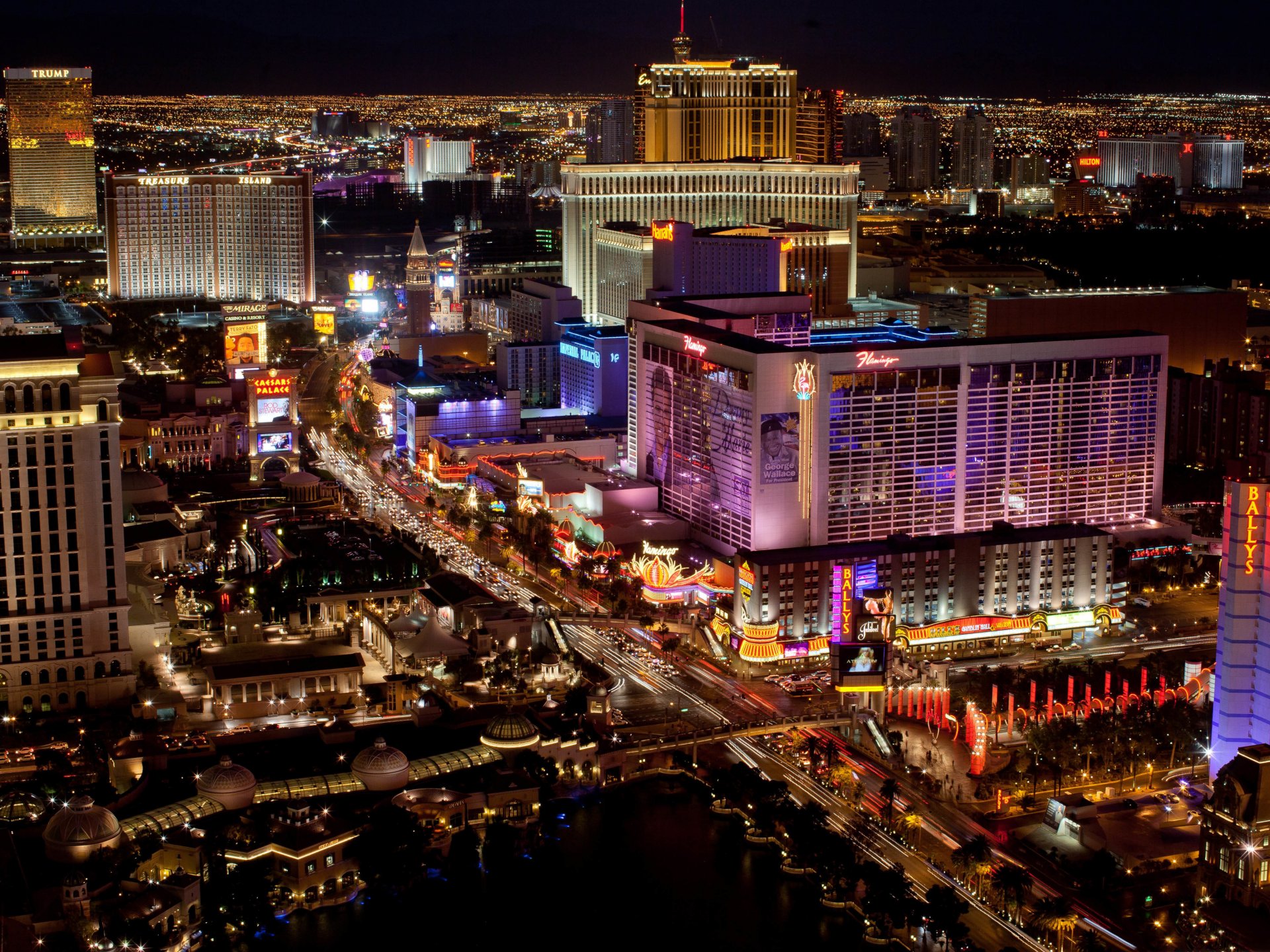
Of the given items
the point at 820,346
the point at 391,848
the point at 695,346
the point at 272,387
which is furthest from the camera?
the point at 272,387

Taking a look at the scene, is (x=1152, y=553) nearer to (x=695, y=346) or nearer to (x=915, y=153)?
(x=695, y=346)

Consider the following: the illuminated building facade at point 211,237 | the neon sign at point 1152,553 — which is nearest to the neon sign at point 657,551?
the neon sign at point 1152,553

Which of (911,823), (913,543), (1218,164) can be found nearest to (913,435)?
(913,543)

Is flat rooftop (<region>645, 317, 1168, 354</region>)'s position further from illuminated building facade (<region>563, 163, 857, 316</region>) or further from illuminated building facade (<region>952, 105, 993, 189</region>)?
illuminated building facade (<region>952, 105, 993, 189</region>)

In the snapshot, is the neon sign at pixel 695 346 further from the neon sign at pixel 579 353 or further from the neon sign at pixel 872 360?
the neon sign at pixel 579 353

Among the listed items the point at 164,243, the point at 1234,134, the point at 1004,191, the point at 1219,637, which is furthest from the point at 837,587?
the point at 1234,134

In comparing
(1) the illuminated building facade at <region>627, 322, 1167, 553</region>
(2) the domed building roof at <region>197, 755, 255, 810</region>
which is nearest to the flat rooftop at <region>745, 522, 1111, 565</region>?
(1) the illuminated building facade at <region>627, 322, 1167, 553</region>
